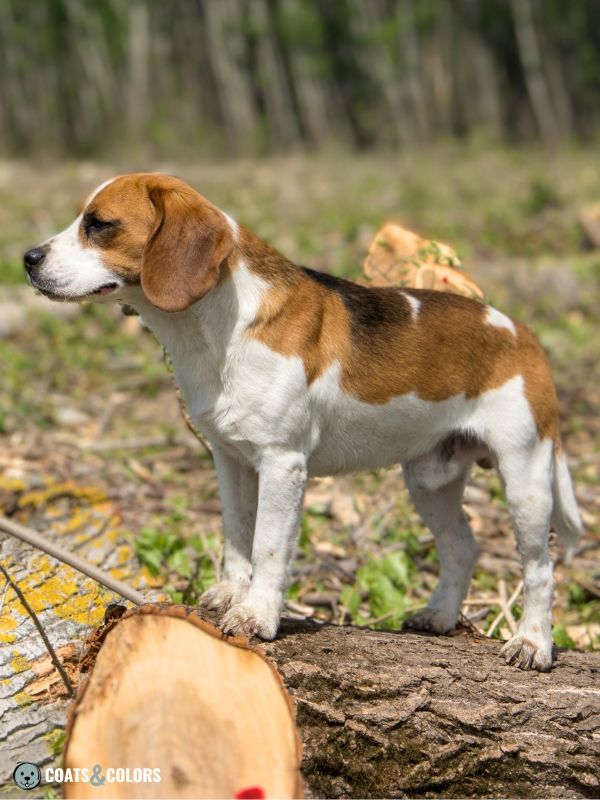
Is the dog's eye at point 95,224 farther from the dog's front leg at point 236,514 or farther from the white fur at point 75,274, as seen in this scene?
the dog's front leg at point 236,514

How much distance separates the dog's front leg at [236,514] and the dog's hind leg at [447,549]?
0.88m

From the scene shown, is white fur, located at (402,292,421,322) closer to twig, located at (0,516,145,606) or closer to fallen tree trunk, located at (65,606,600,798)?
fallen tree trunk, located at (65,606,600,798)

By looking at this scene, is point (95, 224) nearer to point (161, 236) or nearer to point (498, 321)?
point (161, 236)

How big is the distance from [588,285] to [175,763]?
33.9 feet

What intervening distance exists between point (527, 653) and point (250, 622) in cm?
125


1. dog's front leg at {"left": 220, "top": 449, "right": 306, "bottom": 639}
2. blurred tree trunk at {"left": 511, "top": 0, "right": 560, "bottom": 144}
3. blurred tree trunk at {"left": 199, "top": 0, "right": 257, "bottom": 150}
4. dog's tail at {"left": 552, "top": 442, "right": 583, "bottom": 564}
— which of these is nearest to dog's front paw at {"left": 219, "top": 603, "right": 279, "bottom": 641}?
dog's front leg at {"left": 220, "top": 449, "right": 306, "bottom": 639}

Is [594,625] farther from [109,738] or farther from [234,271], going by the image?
[109,738]

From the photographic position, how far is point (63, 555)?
330 centimetres

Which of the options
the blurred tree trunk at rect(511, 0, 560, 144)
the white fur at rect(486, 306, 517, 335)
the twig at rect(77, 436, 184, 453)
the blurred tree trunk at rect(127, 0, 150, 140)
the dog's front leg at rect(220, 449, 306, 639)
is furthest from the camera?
the blurred tree trunk at rect(511, 0, 560, 144)

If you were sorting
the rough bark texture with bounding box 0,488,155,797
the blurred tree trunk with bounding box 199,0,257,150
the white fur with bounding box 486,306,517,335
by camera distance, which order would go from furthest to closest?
the blurred tree trunk with bounding box 199,0,257,150 < the white fur with bounding box 486,306,517,335 < the rough bark texture with bounding box 0,488,155,797

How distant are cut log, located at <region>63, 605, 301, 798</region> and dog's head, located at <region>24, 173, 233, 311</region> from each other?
130 cm

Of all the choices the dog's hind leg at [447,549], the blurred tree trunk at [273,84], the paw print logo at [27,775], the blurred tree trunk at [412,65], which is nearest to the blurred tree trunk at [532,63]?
the blurred tree trunk at [412,65]

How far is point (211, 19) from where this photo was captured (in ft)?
123

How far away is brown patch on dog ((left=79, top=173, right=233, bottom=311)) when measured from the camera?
12.0 ft
